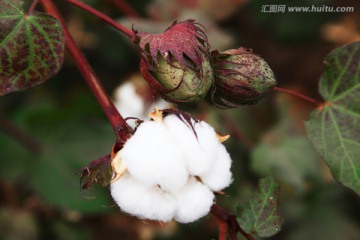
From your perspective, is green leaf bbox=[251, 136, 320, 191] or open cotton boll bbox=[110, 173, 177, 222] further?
green leaf bbox=[251, 136, 320, 191]

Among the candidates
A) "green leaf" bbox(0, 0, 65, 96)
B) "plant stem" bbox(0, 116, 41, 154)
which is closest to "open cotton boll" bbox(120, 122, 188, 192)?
"green leaf" bbox(0, 0, 65, 96)

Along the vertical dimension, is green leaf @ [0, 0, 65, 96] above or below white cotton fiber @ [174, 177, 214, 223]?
above

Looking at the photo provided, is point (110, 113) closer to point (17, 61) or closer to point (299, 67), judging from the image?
point (17, 61)

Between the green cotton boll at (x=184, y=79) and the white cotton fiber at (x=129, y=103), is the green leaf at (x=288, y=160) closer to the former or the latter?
the white cotton fiber at (x=129, y=103)

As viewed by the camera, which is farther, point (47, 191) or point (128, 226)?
point (128, 226)

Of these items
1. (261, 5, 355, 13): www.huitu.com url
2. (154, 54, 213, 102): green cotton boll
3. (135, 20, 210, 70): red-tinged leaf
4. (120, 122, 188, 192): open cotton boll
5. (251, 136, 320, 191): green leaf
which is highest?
(135, 20, 210, 70): red-tinged leaf

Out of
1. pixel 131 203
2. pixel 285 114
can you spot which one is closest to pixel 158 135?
pixel 131 203

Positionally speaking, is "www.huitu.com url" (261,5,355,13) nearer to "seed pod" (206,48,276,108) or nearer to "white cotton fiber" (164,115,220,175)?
"seed pod" (206,48,276,108)
